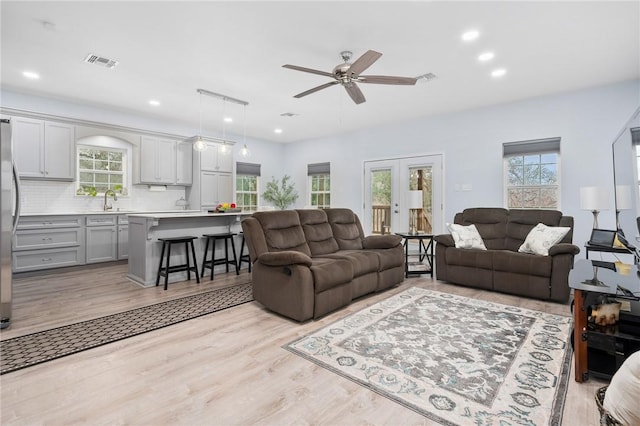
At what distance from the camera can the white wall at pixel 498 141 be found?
4.52 meters

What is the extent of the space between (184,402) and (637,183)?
3163 mm

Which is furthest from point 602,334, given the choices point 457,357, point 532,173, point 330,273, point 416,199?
point 532,173

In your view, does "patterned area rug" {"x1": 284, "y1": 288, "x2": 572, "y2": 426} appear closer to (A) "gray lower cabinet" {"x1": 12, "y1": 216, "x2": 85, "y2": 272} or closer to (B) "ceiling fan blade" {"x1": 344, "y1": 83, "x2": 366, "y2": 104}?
(B) "ceiling fan blade" {"x1": 344, "y1": 83, "x2": 366, "y2": 104}

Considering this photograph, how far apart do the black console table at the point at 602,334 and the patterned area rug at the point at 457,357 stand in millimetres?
171

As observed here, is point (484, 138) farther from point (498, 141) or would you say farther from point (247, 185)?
point (247, 185)

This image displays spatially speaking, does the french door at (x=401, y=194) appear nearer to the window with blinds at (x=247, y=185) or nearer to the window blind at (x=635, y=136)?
the window with blinds at (x=247, y=185)

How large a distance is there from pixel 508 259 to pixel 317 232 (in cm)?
229

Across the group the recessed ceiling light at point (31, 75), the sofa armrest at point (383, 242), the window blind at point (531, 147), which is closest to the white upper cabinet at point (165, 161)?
the recessed ceiling light at point (31, 75)

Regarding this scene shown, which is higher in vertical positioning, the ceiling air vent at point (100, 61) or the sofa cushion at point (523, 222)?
the ceiling air vent at point (100, 61)

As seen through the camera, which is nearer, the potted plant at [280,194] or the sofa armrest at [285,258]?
the sofa armrest at [285,258]

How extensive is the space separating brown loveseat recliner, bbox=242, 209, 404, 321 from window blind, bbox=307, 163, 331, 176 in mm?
3541

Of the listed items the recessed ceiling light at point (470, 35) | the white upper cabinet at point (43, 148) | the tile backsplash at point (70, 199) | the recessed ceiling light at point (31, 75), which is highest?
the recessed ceiling light at point (31, 75)

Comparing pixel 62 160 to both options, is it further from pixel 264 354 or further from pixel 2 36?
pixel 264 354

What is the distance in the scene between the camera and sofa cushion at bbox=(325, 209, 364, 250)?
4322 mm
